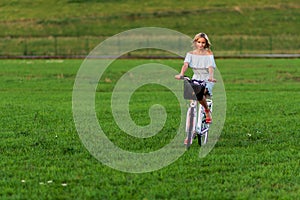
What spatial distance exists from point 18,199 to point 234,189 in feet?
9.24

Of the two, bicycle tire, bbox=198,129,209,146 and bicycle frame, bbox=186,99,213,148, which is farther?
bicycle tire, bbox=198,129,209,146

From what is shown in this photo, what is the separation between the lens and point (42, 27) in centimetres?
9231

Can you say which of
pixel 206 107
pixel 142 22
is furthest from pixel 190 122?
pixel 142 22

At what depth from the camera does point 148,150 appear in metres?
12.3

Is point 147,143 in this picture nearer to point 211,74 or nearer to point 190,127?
point 190,127

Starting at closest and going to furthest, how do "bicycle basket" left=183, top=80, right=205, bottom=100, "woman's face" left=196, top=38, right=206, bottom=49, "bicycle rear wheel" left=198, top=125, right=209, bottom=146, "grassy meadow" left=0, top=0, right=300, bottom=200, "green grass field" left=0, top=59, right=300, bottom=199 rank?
"green grass field" left=0, top=59, right=300, bottom=199
"grassy meadow" left=0, top=0, right=300, bottom=200
"bicycle basket" left=183, top=80, right=205, bottom=100
"woman's face" left=196, top=38, right=206, bottom=49
"bicycle rear wheel" left=198, top=125, right=209, bottom=146

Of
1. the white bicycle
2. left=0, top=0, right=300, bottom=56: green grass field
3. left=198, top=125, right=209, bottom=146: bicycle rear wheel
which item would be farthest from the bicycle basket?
left=0, top=0, right=300, bottom=56: green grass field

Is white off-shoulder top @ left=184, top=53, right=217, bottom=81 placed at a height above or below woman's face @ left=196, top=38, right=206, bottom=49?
below

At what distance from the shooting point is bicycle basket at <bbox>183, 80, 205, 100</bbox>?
39.6ft

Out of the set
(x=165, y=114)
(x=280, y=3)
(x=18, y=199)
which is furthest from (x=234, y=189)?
(x=280, y=3)

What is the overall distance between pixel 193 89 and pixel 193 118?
1.85 ft

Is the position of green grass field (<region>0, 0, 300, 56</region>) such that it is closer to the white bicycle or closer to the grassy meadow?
the grassy meadow

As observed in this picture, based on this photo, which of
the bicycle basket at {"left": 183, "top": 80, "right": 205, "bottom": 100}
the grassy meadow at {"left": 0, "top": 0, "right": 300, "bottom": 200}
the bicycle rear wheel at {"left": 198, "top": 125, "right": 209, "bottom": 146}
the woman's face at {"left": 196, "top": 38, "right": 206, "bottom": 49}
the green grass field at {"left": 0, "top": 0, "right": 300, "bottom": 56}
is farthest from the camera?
the green grass field at {"left": 0, "top": 0, "right": 300, "bottom": 56}

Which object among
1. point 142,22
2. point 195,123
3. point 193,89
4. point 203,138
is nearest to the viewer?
point 193,89
